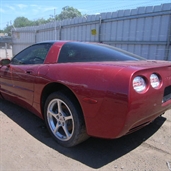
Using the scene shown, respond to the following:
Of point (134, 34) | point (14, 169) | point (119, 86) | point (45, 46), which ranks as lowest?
point (14, 169)

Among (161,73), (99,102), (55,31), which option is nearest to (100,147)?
(99,102)

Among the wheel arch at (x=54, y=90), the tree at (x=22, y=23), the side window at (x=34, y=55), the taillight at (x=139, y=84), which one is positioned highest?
the tree at (x=22, y=23)

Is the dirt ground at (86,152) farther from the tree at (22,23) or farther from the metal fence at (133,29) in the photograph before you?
the tree at (22,23)

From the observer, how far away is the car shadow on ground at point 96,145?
2279 mm

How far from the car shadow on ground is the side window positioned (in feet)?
3.51

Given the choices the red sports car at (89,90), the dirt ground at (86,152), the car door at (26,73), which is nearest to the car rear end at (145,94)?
the red sports car at (89,90)

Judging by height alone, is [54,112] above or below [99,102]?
below

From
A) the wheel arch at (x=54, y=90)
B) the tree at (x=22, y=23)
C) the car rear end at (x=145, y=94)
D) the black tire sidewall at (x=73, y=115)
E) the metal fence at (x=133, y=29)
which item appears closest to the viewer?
the car rear end at (x=145, y=94)

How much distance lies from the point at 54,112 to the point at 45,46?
119 cm

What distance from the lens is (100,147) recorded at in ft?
8.27

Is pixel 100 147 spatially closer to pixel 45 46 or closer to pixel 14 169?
pixel 14 169

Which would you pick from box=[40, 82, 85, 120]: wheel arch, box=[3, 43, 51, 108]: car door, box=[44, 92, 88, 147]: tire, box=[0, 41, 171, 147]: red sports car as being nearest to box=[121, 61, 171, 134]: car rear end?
box=[0, 41, 171, 147]: red sports car

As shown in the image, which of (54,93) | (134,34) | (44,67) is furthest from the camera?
(134,34)

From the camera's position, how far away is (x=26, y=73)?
9.77 feet
